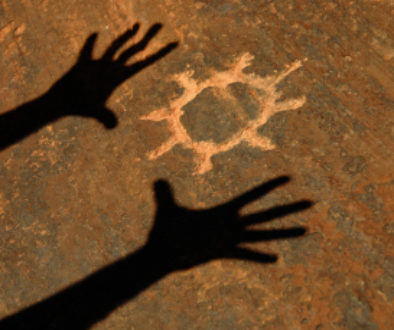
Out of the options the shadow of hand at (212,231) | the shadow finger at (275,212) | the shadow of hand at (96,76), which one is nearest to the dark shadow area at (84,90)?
the shadow of hand at (96,76)

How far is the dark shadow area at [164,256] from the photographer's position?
213cm

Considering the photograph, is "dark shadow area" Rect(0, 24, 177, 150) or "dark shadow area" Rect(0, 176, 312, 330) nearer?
"dark shadow area" Rect(0, 176, 312, 330)

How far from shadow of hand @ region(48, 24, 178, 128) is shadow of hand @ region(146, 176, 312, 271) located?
0.95 metres

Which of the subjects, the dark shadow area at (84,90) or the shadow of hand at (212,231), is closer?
the shadow of hand at (212,231)

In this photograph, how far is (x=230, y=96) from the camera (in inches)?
99.6

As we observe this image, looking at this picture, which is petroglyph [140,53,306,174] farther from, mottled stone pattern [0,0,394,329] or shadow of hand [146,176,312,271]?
shadow of hand [146,176,312,271]

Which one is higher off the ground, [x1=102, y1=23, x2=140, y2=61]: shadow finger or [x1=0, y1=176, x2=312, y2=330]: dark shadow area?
[x1=102, y1=23, x2=140, y2=61]: shadow finger

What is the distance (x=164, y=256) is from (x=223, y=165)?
0.66 metres

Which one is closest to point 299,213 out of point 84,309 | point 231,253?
point 231,253

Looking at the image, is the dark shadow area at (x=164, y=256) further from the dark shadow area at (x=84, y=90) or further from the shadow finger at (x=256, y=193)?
the dark shadow area at (x=84, y=90)

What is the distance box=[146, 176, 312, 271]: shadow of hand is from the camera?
2123 mm

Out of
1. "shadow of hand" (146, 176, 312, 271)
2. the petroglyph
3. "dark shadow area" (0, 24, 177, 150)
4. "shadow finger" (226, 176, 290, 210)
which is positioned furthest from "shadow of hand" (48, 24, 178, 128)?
"shadow finger" (226, 176, 290, 210)

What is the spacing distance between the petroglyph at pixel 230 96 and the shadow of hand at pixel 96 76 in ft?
1.13

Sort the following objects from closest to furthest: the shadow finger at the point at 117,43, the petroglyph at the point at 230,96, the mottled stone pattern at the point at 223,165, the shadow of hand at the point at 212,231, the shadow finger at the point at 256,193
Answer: the mottled stone pattern at the point at 223,165 < the shadow of hand at the point at 212,231 < the shadow finger at the point at 256,193 < the petroglyph at the point at 230,96 < the shadow finger at the point at 117,43
